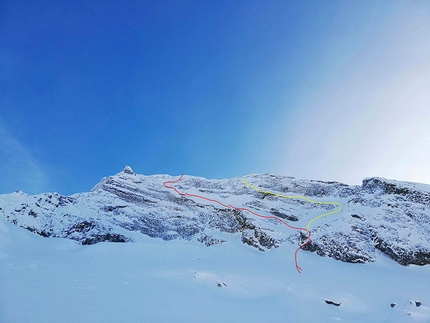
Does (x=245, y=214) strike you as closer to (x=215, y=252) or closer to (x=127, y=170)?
(x=215, y=252)

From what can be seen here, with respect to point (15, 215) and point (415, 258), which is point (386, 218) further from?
point (15, 215)

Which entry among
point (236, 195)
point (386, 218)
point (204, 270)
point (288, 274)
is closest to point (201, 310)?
point (204, 270)

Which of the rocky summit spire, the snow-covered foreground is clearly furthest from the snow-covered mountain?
the rocky summit spire

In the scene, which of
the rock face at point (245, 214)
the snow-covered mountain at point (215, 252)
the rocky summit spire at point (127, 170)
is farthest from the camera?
the rocky summit spire at point (127, 170)

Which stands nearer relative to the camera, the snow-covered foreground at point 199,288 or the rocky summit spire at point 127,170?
the snow-covered foreground at point 199,288

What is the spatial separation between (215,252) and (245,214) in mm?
10576

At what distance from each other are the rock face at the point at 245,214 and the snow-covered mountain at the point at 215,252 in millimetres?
154

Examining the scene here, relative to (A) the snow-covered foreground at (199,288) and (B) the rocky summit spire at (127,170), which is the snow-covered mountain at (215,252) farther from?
(B) the rocky summit spire at (127,170)

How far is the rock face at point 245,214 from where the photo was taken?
85.4ft

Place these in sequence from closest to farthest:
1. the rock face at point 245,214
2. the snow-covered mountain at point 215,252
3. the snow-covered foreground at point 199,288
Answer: the snow-covered foreground at point 199,288 < the snow-covered mountain at point 215,252 < the rock face at point 245,214

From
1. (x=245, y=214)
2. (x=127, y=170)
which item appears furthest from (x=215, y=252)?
(x=127, y=170)

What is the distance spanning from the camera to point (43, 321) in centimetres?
854

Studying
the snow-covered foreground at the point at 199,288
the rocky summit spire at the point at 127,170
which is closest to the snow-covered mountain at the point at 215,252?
the snow-covered foreground at the point at 199,288

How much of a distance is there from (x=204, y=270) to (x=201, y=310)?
322 inches
